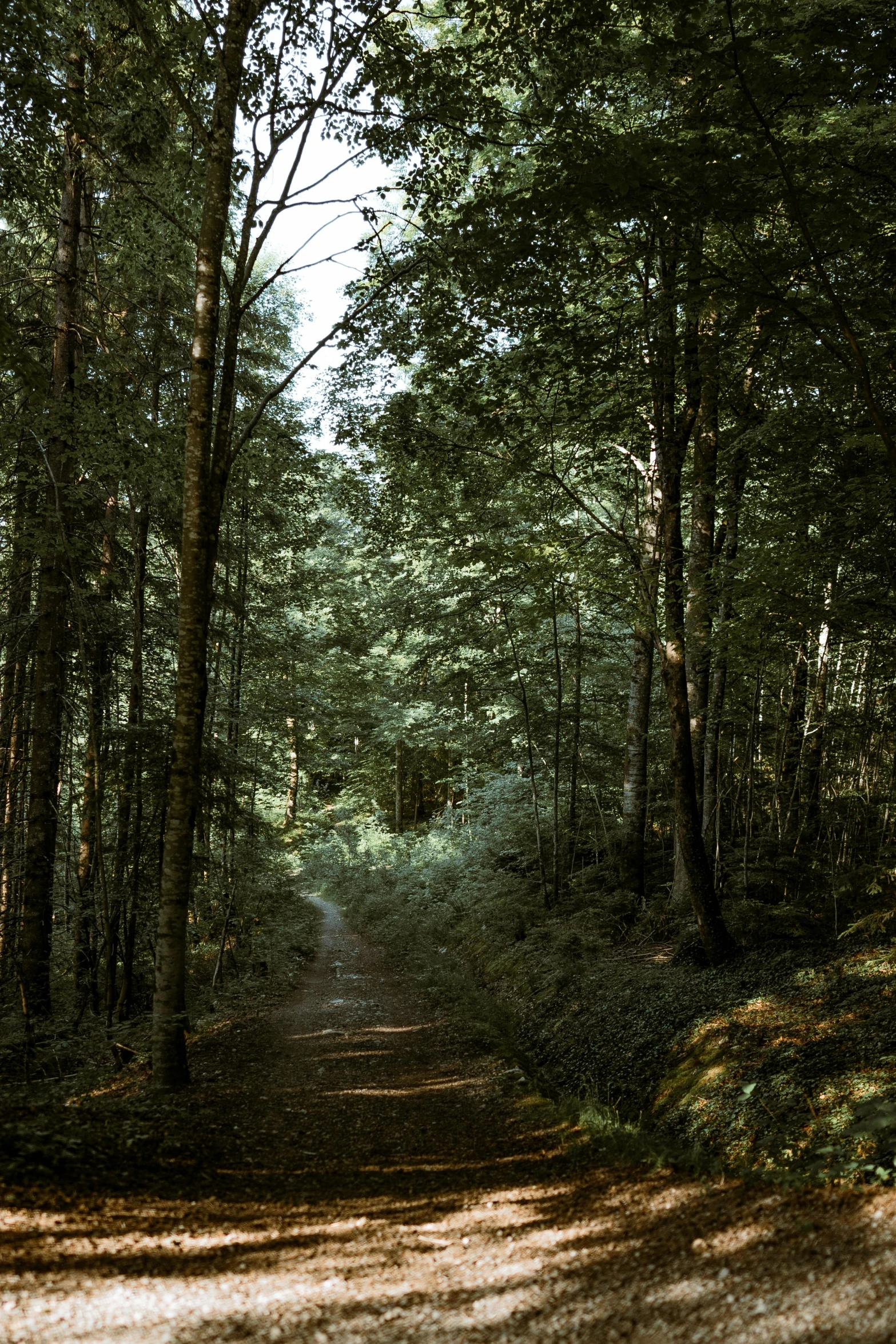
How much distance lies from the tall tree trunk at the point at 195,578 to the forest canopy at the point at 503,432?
0.03 m

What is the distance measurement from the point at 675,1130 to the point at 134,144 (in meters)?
11.5

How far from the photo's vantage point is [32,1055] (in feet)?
25.1

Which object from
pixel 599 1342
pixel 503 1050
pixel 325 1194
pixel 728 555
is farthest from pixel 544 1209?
pixel 728 555

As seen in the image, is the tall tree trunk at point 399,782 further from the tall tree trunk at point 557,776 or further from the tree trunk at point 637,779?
the tree trunk at point 637,779

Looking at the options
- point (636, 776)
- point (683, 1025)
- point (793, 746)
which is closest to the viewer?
point (683, 1025)

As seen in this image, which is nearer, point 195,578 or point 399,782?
point 195,578

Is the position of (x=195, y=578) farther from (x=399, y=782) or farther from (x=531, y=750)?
(x=399, y=782)

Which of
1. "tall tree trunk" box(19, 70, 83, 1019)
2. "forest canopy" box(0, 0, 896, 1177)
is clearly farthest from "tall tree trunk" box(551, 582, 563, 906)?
"tall tree trunk" box(19, 70, 83, 1019)

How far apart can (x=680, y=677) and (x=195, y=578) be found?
5216mm

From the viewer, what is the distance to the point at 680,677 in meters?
8.28

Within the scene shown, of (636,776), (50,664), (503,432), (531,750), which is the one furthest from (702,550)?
(50,664)

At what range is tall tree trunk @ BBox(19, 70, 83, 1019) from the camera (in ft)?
30.2

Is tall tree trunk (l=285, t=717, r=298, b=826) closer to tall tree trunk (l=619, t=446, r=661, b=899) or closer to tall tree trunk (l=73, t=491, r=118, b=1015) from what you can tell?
tall tree trunk (l=73, t=491, r=118, b=1015)

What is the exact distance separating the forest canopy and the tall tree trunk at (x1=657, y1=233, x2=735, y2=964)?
5 centimetres
